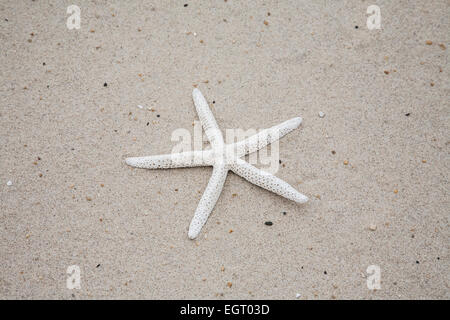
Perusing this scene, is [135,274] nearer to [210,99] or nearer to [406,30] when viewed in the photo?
[210,99]

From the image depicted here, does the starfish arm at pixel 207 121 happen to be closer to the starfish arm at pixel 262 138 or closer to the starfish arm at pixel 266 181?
the starfish arm at pixel 262 138

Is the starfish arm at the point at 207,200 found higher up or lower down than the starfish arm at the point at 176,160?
lower down

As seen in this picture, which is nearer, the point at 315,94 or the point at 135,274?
the point at 135,274

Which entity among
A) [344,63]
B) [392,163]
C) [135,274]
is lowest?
[135,274]

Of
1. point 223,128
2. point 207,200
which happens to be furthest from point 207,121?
point 207,200

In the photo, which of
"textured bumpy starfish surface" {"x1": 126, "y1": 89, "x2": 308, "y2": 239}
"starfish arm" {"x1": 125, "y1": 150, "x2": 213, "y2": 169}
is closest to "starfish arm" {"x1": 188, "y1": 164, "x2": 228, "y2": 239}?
"textured bumpy starfish surface" {"x1": 126, "y1": 89, "x2": 308, "y2": 239}

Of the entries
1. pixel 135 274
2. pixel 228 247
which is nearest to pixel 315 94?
pixel 228 247

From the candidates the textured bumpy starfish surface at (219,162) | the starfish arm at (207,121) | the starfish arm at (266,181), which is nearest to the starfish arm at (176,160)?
the textured bumpy starfish surface at (219,162)
